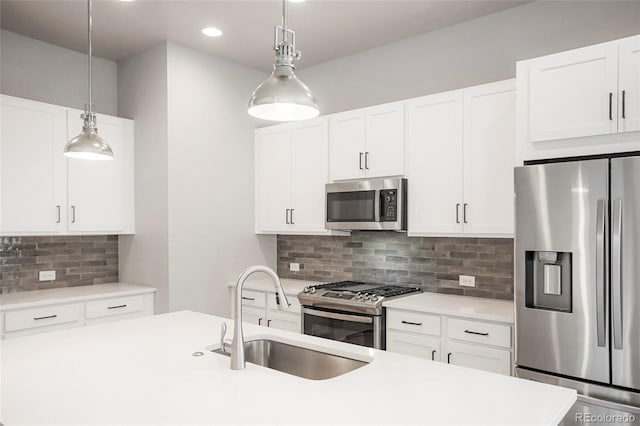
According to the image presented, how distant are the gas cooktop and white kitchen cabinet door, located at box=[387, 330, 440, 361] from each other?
205 mm

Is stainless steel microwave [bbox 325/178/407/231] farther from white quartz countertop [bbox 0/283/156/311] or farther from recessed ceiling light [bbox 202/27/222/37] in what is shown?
white quartz countertop [bbox 0/283/156/311]

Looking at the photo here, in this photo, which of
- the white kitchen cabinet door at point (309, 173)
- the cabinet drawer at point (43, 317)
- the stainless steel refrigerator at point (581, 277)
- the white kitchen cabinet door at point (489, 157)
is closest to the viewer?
the stainless steel refrigerator at point (581, 277)

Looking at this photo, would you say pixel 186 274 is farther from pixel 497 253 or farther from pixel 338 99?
pixel 497 253

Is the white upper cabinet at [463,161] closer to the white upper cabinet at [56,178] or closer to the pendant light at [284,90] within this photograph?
the pendant light at [284,90]

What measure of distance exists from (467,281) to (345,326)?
3.16 ft

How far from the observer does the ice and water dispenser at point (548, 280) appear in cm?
233

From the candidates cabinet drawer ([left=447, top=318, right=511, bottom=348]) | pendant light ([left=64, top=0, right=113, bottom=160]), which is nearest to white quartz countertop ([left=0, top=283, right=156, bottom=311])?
pendant light ([left=64, top=0, right=113, bottom=160])

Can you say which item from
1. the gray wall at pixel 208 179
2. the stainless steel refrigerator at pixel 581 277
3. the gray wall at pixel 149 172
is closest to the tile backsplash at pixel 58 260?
the gray wall at pixel 149 172

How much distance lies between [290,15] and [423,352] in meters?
2.49

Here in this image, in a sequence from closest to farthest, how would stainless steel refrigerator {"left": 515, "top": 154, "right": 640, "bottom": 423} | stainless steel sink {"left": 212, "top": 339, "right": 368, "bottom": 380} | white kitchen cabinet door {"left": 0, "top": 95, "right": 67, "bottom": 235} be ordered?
1. stainless steel sink {"left": 212, "top": 339, "right": 368, "bottom": 380}
2. stainless steel refrigerator {"left": 515, "top": 154, "right": 640, "bottom": 423}
3. white kitchen cabinet door {"left": 0, "top": 95, "right": 67, "bottom": 235}

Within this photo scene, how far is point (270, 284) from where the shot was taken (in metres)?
4.09

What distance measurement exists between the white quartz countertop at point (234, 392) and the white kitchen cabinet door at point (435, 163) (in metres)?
1.53

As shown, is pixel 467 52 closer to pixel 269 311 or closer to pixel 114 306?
pixel 269 311

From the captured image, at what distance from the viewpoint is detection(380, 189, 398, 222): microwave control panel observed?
3.39m
